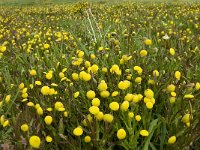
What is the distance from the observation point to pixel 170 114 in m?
1.98

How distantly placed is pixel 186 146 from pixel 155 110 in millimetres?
518

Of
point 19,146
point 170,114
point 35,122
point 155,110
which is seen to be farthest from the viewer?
point 155,110

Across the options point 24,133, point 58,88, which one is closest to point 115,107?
point 24,133

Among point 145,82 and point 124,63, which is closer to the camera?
point 145,82

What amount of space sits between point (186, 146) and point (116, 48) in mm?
→ 1823

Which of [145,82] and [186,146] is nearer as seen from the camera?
[186,146]

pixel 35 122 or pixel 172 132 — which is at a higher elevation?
pixel 35 122

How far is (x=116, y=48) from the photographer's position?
328 cm

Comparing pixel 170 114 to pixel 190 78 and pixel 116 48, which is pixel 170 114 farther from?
pixel 116 48

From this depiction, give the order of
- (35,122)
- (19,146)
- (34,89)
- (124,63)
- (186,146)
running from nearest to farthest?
(19,146) < (186,146) < (35,122) < (34,89) < (124,63)

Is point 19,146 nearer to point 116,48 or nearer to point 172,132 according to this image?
point 172,132

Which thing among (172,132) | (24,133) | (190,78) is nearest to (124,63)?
(190,78)

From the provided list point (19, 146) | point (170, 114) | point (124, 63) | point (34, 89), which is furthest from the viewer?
point (124, 63)

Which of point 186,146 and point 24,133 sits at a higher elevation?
point 24,133
